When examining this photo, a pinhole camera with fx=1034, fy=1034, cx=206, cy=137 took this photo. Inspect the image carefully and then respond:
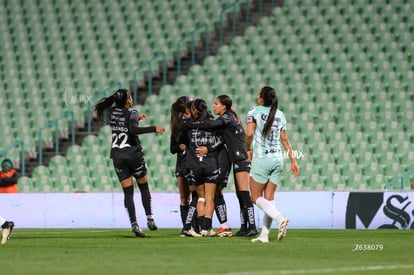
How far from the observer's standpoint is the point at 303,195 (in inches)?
766

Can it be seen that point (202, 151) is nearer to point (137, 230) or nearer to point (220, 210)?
point (220, 210)

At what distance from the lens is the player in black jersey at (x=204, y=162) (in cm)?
1433

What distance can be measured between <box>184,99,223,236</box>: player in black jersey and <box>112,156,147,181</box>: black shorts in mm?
698

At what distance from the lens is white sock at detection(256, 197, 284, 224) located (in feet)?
41.0

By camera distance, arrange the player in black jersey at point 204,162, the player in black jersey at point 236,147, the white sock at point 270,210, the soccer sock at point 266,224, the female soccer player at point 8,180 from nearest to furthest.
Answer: the white sock at point 270,210, the soccer sock at point 266,224, the player in black jersey at point 236,147, the player in black jersey at point 204,162, the female soccer player at point 8,180

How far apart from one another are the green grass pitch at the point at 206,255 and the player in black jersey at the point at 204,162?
0.58 m

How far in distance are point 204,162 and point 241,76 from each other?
37.4ft

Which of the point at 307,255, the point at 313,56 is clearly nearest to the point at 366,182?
the point at 313,56

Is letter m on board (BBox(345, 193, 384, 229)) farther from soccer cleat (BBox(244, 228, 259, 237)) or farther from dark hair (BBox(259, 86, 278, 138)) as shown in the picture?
dark hair (BBox(259, 86, 278, 138))

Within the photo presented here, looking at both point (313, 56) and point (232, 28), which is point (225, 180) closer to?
point (313, 56)

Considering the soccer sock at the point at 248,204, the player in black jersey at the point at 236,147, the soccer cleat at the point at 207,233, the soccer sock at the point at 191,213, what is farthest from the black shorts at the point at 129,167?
the soccer sock at the point at 248,204

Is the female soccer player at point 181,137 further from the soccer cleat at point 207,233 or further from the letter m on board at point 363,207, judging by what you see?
the letter m on board at point 363,207

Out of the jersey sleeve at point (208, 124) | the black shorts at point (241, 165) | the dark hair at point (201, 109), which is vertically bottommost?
the black shorts at point (241, 165)

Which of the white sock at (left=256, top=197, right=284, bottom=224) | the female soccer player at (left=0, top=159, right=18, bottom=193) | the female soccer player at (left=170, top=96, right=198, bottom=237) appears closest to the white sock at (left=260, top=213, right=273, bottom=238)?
the white sock at (left=256, top=197, right=284, bottom=224)
